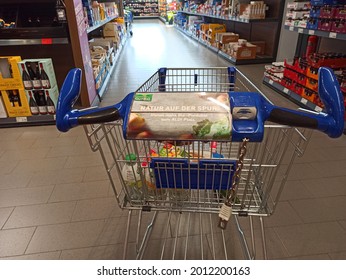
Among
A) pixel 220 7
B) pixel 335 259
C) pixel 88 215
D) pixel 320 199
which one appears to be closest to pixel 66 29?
pixel 88 215

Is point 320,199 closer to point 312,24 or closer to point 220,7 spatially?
point 312,24

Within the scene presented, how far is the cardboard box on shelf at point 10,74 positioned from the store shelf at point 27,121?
33 cm

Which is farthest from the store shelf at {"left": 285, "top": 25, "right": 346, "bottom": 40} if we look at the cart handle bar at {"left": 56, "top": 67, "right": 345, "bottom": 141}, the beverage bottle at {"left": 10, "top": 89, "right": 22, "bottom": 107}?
the beverage bottle at {"left": 10, "top": 89, "right": 22, "bottom": 107}

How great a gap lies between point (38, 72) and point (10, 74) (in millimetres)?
267

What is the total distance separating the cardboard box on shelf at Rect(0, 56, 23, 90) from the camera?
2.32 m

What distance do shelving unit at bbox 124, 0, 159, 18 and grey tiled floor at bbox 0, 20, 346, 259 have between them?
21.3m

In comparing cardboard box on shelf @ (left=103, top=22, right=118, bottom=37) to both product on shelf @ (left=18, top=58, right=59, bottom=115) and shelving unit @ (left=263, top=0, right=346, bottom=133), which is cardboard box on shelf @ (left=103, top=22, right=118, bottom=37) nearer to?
product on shelf @ (left=18, top=58, right=59, bottom=115)

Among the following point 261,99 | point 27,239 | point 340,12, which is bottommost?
point 27,239

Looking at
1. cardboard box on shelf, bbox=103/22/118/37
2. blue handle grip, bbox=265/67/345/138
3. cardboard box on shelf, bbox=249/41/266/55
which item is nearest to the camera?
blue handle grip, bbox=265/67/345/138

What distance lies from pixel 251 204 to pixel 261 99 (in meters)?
0.45

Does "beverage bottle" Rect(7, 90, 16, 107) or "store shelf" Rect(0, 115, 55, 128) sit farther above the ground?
"beverage bottle" Rect(7, 90, 16, 107)

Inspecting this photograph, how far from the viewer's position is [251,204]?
95cm

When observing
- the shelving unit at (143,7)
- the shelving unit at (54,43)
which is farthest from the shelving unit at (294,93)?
the shelving unit at (143,7)

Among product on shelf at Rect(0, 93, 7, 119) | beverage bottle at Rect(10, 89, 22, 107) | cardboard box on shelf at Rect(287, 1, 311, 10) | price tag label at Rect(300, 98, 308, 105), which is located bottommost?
price tag label at Rect(300, 98, 308, 105)
